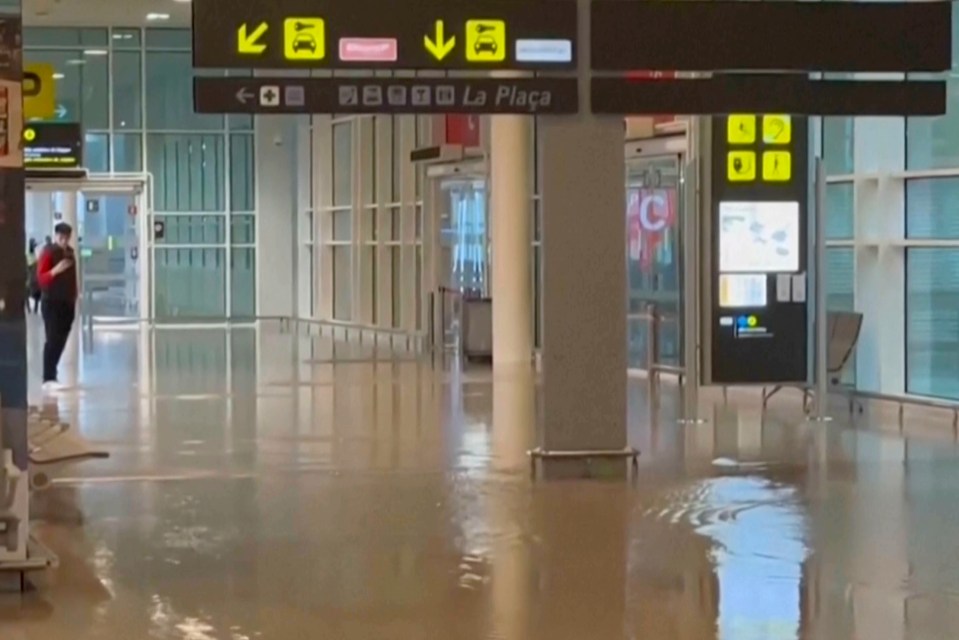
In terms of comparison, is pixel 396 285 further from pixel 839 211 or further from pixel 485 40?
pixel 485 40

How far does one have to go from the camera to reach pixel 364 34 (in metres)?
11.5

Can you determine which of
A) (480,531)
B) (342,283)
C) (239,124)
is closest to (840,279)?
(480,531)

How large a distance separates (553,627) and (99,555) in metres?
2.98

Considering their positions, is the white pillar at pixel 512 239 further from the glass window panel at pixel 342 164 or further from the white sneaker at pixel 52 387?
the glass window panel at pixel 342 164

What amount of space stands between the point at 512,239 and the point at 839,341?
651 cm

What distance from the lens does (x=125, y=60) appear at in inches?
1577

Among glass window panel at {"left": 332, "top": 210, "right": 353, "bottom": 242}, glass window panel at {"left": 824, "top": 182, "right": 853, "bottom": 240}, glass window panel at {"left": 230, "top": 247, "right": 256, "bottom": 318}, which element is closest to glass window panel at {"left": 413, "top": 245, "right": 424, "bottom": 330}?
glass window panel at {"left": 332, "top": 210, "right": 353, "bottom": 242}

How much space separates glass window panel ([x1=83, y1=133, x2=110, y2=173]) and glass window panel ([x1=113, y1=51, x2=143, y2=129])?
1.35 feet

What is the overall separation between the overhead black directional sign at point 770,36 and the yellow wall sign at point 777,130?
12.1 feet

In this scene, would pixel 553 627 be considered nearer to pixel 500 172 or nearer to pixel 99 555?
pixel 99 555

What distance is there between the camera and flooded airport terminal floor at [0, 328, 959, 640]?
775 centimetres

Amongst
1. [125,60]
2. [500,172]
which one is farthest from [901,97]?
[125,60]

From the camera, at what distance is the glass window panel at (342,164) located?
36.1 m

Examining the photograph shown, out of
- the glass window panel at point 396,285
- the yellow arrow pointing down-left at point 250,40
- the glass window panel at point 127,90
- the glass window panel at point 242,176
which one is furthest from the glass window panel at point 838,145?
the glass window panel at point 127,90
